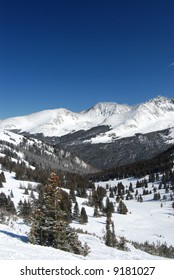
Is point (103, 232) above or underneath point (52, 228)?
underneath

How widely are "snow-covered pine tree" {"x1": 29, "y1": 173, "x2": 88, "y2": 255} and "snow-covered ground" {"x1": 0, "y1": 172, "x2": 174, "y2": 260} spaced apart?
123 cm

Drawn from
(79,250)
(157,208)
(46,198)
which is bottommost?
(157,208)

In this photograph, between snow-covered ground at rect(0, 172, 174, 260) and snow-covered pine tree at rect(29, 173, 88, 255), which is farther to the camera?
snow-covered pine tree at rect(29, 173, 88, 255)

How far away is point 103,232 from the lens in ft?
172

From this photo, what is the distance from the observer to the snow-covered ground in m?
24.8

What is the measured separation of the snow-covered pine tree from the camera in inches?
1264

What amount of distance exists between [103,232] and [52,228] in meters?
20.6

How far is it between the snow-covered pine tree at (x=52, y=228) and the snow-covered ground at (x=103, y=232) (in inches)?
48.4

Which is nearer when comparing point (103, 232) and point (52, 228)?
point (52, 228)

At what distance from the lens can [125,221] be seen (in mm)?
106062
